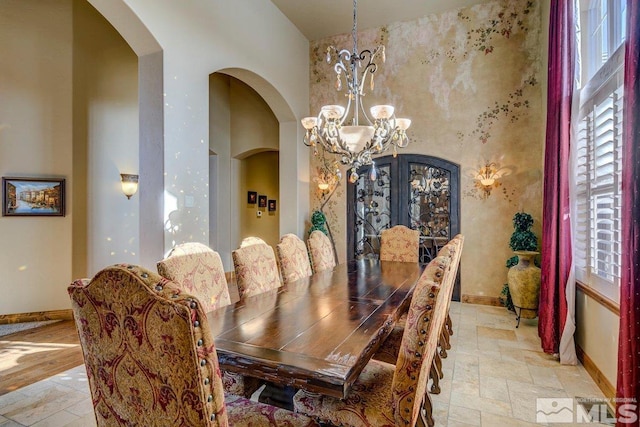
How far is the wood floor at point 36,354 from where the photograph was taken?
8.80 feet

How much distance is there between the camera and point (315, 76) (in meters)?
5.81

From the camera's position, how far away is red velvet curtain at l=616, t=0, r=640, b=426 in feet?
4.92

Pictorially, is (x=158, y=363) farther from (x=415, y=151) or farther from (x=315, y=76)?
(x=315, y=76)

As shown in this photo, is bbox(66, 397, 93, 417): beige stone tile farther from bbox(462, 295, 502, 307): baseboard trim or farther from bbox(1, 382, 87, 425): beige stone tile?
bbox(462, 295, 502, 307): baseboard trim

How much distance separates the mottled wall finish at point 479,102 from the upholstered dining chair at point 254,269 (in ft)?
10.7

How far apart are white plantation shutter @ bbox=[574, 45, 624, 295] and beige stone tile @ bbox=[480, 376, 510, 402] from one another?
1.03 m

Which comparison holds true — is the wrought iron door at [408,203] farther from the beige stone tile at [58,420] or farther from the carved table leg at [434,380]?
the beige stone tile at [58,420]

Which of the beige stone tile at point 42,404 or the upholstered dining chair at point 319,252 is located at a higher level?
the upholstered dining chair at point 319,252

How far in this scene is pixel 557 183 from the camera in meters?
3.09

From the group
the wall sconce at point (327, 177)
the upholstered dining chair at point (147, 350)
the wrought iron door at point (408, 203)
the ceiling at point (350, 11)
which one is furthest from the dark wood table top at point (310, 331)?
the ceiling at point (350, 11)

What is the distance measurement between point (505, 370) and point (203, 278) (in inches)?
98.6

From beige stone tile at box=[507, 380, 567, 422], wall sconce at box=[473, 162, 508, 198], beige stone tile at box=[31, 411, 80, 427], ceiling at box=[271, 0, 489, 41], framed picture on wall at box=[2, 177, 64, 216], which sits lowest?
beige stone tile at box=[31, 411, 80, 427]

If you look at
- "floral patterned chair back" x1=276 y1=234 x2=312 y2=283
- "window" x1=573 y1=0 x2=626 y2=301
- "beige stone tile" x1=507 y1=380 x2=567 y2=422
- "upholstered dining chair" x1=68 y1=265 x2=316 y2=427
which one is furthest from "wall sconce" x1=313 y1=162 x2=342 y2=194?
"upholstered dining chair" x1=68 y1=265 x2=316 y2=427

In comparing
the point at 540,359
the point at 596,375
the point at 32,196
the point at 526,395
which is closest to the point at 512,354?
the point at 540,359
